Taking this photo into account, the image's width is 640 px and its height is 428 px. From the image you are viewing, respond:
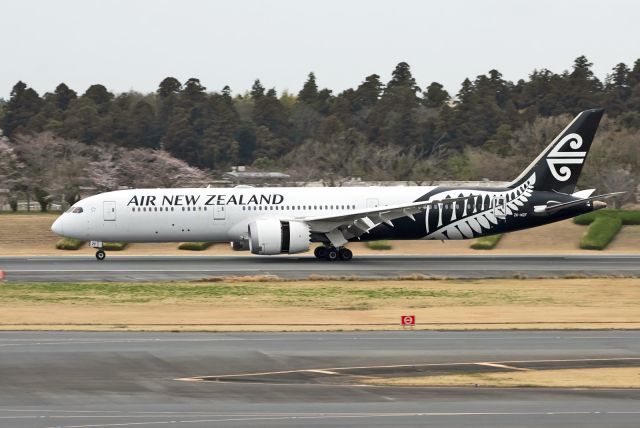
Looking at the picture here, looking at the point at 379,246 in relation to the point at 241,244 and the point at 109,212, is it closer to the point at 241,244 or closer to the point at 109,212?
the point at 241,244

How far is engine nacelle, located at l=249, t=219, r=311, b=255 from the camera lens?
53094 mm

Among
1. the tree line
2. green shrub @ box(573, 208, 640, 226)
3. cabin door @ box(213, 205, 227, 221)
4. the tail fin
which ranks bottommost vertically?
green shrub @ box(573, 208, 640, 226)

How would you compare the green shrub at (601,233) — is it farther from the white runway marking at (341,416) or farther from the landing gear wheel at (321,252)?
the white runway marking at (341,416)

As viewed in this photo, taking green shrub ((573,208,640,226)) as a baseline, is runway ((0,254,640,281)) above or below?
below

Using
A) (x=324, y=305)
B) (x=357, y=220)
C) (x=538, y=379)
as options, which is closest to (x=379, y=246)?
(x=357, y=220)

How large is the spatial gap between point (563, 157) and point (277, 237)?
52.7 feet

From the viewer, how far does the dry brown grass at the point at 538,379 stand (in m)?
23.6

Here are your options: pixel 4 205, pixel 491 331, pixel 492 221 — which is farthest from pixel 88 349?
pixel 4 205

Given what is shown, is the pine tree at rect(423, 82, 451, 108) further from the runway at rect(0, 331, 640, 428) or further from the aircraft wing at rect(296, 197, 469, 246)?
the runway at rect(0, 331, 640, 428)

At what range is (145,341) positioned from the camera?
29781 millimetres

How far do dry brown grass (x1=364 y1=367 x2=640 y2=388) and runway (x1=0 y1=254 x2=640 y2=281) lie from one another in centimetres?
2347

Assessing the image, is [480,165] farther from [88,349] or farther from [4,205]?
[88,349]

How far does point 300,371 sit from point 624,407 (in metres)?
7.37

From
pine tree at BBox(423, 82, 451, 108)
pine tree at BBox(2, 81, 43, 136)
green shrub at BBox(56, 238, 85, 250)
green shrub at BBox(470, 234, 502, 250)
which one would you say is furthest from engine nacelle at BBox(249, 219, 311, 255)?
pine tree at BBox(423, 82, 451, 108)
